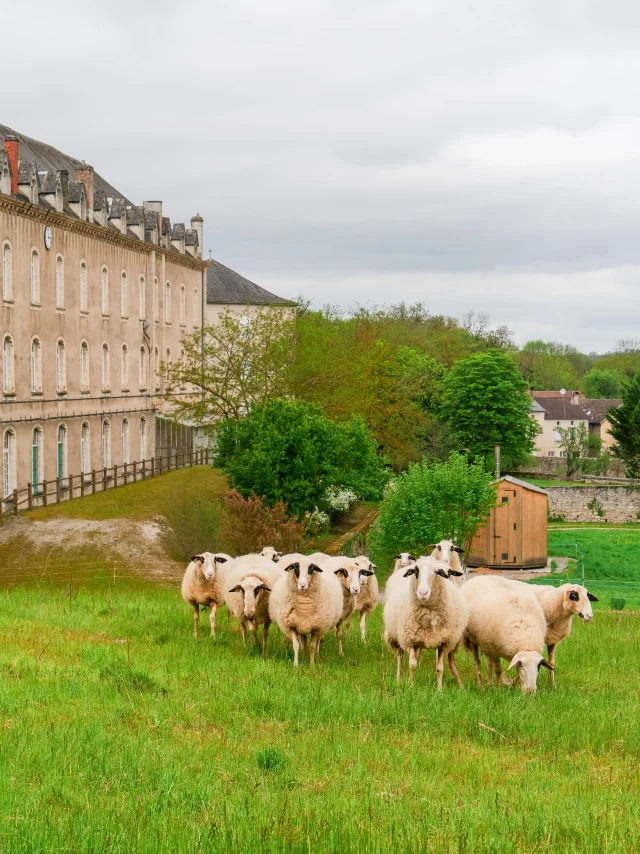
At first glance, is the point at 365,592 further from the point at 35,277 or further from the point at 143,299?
the point at 143,299

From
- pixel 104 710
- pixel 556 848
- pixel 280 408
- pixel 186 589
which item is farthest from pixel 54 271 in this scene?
pixel 556 848

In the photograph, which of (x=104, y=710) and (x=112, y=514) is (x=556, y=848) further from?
(x=112, y=514)

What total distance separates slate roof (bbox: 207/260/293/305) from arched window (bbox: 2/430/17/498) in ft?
133

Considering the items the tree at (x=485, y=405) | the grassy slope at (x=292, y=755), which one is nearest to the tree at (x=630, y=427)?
the tree at (x=485, y=405)

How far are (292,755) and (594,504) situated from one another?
74.4m

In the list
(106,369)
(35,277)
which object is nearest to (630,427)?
(106,369)

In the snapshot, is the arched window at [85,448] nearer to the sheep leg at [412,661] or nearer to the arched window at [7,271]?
the arched window at [7,271]

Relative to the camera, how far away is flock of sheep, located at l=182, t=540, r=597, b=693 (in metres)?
15.4

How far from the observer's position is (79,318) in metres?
53.6

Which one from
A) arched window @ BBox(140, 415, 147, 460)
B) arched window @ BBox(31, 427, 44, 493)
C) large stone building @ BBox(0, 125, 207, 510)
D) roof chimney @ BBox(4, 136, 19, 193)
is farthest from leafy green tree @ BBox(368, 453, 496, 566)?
arched window @ BBox(140, 415, 147, 460)

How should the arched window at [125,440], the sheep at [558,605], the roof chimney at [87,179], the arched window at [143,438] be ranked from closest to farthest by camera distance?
the sheep at [558,605] < the roof chimney at [87,179] < the arched window at [125,440] < the arched window at [143,438]

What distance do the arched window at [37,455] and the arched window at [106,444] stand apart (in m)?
8.09

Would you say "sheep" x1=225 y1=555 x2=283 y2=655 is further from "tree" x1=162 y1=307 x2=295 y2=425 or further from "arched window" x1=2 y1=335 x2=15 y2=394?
"tree" x1=162 y1=307 x2=295 y2=425

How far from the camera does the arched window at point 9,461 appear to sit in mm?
45000
